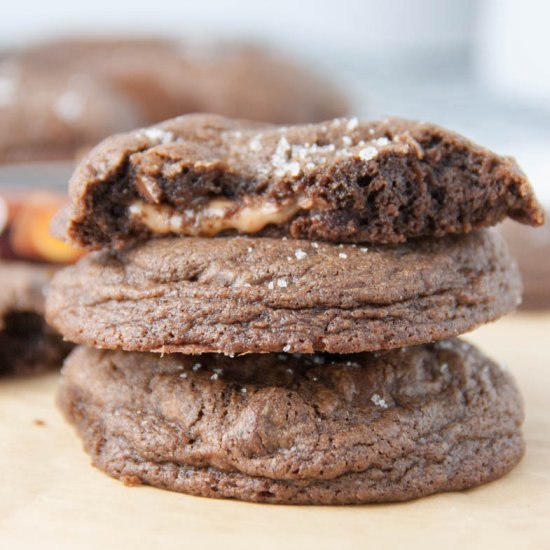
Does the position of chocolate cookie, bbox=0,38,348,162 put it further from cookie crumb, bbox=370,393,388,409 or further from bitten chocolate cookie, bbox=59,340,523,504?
cookie crumb, bbox=370,393,388,409

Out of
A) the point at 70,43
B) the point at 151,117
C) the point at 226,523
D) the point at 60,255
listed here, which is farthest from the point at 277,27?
the point at 226,523

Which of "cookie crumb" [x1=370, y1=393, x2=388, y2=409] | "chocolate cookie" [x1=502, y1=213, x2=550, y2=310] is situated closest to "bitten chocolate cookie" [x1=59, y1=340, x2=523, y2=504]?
"cookie crumb" [x1=370, y1=393, x2=388, y2=409]

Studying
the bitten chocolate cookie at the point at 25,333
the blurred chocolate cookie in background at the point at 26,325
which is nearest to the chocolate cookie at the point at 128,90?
the blurred chocolate cookie in background at the point at 26,325

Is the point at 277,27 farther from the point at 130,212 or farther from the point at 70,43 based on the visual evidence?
the point at 130,212

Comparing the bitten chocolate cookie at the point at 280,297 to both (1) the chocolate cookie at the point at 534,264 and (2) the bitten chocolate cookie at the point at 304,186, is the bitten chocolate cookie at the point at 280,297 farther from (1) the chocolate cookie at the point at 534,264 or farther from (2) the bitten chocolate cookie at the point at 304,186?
(1) the chocolate cookie at the point at 534,264

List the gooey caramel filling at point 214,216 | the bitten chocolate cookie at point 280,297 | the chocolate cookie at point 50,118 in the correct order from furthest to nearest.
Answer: the chocolate cookie at point 50,118 < the gooey caramel filling at point 214,216 < the bitten chocolate cookie at point 280,297

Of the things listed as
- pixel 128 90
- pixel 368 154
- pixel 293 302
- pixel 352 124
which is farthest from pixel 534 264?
pixel 128 90

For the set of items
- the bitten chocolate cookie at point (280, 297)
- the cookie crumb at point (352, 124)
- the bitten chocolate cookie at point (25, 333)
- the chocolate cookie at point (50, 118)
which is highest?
the cookie crumb at point (352, 124)
